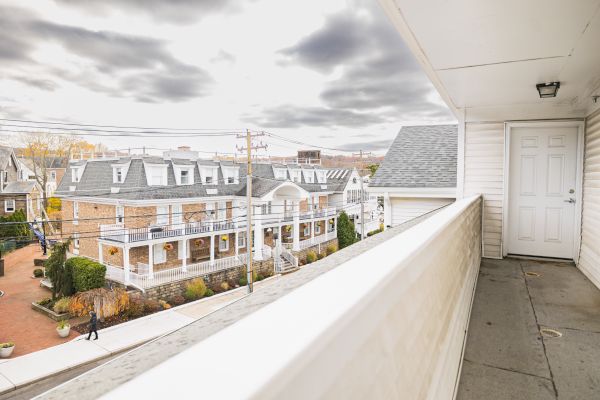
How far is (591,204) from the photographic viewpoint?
4.19 m

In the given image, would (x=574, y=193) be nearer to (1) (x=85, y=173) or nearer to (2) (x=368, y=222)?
(1) (x=85, y=173)

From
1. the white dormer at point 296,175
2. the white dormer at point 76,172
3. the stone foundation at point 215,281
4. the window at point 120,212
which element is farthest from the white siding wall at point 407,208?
the white dormer at point 296,175

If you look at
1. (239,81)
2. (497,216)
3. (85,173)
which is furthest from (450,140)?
(239,81)

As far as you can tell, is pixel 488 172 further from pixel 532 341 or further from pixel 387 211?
pixel 532 341

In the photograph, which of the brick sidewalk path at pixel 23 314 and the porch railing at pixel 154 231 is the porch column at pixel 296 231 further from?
the brick sidewalk path at pixel 23 314

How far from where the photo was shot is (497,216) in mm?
5168

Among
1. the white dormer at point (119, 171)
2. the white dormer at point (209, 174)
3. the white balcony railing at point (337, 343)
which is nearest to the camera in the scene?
the white balcony railing at point (337, 343)

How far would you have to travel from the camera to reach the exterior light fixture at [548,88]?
3.50 m

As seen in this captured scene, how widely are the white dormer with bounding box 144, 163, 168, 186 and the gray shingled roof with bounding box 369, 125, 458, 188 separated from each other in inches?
479

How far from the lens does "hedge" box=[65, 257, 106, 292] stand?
14641 mm

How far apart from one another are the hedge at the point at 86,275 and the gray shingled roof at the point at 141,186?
3.31m

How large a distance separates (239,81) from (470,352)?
5229 cm

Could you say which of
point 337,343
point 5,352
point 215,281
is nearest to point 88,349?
point 5,352

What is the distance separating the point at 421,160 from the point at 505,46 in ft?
21.3
